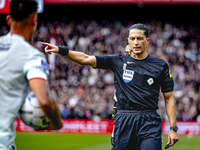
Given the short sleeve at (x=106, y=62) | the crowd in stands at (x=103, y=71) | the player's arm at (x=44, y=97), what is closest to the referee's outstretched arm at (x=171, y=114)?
the short sleeve at (x=106, y=62)

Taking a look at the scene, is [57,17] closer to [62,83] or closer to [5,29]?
[5,29]

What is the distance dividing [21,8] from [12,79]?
54cm

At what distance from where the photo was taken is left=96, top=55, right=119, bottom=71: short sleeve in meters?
4.50

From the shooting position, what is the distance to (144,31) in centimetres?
457

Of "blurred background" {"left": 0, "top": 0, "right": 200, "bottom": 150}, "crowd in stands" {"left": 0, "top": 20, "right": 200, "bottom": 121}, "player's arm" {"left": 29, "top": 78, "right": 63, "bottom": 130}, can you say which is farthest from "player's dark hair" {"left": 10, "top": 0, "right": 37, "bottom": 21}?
"crowd in stands" {"left": 0, "top": 20, "right": 200, "bottom": 121}

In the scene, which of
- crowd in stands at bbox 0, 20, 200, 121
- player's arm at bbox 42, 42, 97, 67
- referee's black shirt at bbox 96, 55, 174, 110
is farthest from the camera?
crowd in stands at bbox 0, 20, 200, 121

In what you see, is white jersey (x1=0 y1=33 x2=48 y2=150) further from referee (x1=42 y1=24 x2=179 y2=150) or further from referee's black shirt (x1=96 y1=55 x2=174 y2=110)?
referee's black shirt (x1=96 y1=55 x2=174 y2=110)

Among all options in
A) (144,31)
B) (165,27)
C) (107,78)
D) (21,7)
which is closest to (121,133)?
(144,31)

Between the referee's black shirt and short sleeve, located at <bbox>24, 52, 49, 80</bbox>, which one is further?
the referee's black shirt

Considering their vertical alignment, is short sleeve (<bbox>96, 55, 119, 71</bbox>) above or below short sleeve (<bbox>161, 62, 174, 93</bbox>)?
above

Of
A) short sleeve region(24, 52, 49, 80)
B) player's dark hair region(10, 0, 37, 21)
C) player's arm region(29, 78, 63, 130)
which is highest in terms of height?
player's dark hair region(10, 0, 37, 21)

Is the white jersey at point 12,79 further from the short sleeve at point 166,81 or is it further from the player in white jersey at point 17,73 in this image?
the short sleeve at point 166,81

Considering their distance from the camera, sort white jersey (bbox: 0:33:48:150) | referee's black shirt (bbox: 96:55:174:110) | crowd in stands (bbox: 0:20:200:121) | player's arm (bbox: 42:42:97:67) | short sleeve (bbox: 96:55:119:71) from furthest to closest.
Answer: crowd in stands (bbox: 0:20:200:121), short sleeve (bbox: 96:55:119:71), referee's black shirt (bbox: 96:55:174:110), player's arm (bbox: 42:42:97:67), white jersey (bbox: 0:33:48:150)

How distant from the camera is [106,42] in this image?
68.5ft
